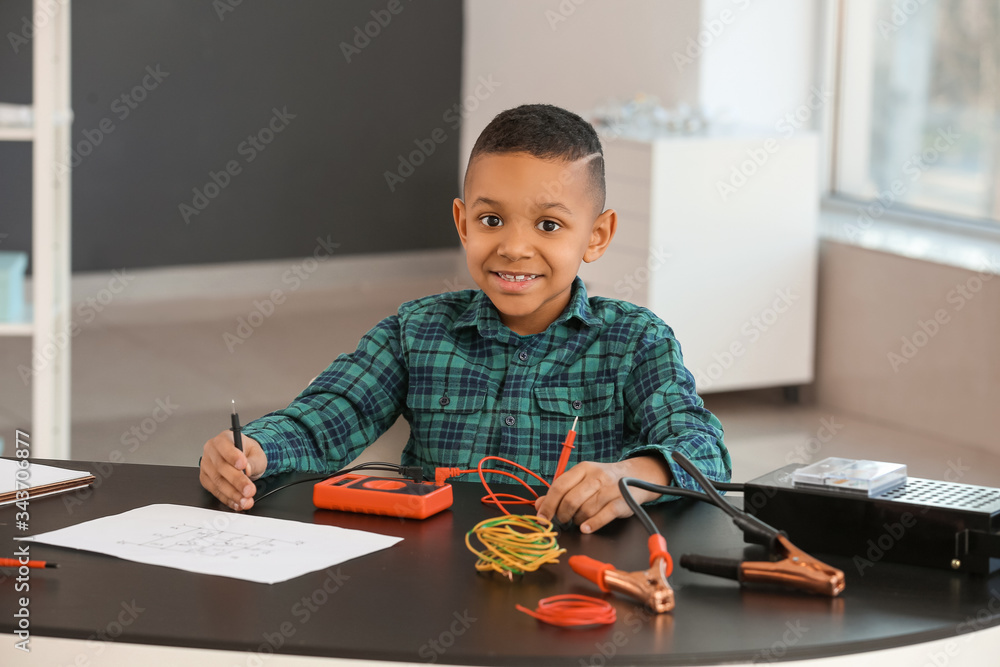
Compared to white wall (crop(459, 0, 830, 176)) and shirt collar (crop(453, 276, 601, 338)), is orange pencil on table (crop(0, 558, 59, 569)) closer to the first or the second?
shirt collar (crop(453, 276, 601, 338))

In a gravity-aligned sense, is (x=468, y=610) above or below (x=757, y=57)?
below

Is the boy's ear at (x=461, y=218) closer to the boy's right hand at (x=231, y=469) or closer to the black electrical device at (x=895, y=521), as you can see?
the boy's right hand at (x=231, y=469)

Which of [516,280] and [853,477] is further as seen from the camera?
[516,280]

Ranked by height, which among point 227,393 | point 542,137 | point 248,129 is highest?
point 248,129

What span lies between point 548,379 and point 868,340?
2966 millimetres

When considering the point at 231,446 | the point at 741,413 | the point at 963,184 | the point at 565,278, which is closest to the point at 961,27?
the point at 963,184

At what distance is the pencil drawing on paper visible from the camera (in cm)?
100

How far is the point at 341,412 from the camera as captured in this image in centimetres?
146

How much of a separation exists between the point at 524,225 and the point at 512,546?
1.76ft

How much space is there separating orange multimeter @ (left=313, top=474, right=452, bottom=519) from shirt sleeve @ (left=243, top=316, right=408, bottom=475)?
0.57ft

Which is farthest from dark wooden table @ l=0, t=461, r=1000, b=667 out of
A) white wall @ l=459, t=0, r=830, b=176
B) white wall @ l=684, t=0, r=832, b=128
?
white wall @ l=684, t=0, r=832, b=128

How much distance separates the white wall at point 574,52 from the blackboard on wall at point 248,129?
329mm

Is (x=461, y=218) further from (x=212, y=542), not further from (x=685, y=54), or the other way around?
(x=685, y=54)

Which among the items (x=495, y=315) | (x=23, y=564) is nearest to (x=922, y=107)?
(x=495, y=315)
